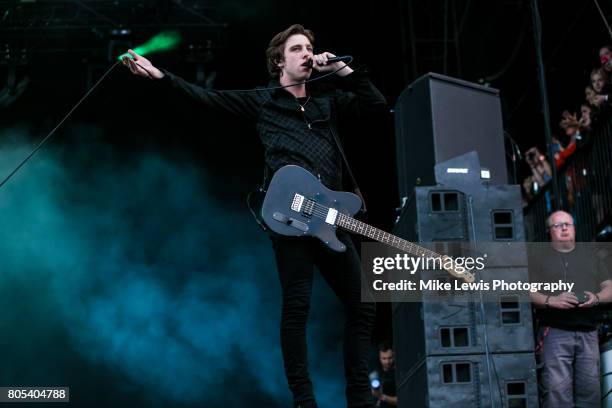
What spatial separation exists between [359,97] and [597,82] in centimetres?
373

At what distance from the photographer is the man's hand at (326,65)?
334cm

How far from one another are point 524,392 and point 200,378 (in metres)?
4.68

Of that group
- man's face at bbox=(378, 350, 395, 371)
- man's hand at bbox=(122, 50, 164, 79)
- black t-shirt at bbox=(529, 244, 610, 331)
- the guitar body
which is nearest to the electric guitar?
the guitar body

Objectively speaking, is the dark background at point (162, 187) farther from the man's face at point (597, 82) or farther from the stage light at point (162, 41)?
the man's face at point (597, 82)

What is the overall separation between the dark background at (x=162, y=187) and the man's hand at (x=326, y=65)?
446 cm


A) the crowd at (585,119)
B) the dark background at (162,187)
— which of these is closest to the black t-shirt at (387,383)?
the dark background at (162,187)

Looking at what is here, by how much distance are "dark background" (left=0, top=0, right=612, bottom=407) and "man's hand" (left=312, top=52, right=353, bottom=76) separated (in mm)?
4457

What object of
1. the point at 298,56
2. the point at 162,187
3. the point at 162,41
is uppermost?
the point at 162,41

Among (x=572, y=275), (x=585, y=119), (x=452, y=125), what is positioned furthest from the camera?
(x=585, y=119)

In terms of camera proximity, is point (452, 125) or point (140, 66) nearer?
point (140, 66)

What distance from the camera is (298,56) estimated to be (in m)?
3.34

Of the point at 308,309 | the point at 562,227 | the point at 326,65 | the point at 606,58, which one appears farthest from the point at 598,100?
the point at 308,309

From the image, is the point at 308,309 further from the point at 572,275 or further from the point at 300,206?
the point at 572,275

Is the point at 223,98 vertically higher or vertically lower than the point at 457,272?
higher
